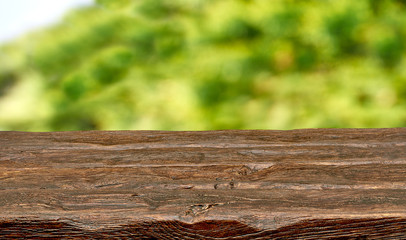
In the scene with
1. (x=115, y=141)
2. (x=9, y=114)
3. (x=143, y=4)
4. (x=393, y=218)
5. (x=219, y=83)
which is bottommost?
(x=393, y=218)

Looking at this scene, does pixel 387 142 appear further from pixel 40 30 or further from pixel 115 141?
pixel 40 30

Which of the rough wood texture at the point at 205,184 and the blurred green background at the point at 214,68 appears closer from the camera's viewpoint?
the rough wood texture at the point at 205,184

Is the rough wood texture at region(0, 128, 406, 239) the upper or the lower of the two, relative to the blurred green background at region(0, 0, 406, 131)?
lower

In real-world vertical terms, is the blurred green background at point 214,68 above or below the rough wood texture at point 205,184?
above

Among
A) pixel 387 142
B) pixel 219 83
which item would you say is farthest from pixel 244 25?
pixel 387 142

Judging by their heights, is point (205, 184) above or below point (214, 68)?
below
